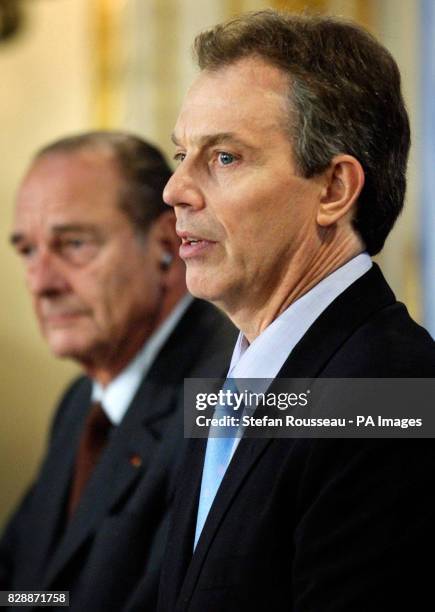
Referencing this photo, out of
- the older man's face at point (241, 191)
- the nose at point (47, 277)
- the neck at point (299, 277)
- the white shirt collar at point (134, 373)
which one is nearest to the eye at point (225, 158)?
the older man's face at point (241, 191)

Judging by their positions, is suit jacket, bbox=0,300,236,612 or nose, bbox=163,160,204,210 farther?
suit jacket, bbox=0,300,236,612

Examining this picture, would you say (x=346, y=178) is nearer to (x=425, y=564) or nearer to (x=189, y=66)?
(x=425, y=564)

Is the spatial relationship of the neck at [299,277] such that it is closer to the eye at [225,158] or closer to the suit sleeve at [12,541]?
the eye at [225,158]

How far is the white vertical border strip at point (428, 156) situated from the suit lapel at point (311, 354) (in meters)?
0.79

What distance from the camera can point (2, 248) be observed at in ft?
8.94

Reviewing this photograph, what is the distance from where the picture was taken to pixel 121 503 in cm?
142

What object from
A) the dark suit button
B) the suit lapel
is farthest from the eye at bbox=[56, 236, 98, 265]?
the suit lapel

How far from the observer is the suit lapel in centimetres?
91

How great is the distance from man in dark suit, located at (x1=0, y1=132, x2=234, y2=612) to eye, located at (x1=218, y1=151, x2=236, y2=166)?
1.78 feet

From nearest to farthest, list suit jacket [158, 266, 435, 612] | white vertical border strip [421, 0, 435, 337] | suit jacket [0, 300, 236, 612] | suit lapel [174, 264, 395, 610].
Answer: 1. suit jacket [158, 266, 435, 612]
2. suit lapel [174, 264, 395, 610]
3. suit jacket [0, 300, 236, 612]
4. white vertical border strip [421, 0, 435, 337]

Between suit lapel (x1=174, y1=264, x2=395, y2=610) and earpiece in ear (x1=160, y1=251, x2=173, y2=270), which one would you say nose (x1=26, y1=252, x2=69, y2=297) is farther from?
suit lapel (x1=174, y1=264, x2=395, y2=610)

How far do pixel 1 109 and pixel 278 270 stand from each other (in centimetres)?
190

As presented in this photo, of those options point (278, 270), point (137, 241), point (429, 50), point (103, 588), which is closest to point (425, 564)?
point (278, 270)

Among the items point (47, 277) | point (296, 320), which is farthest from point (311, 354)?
point (47, 277)
